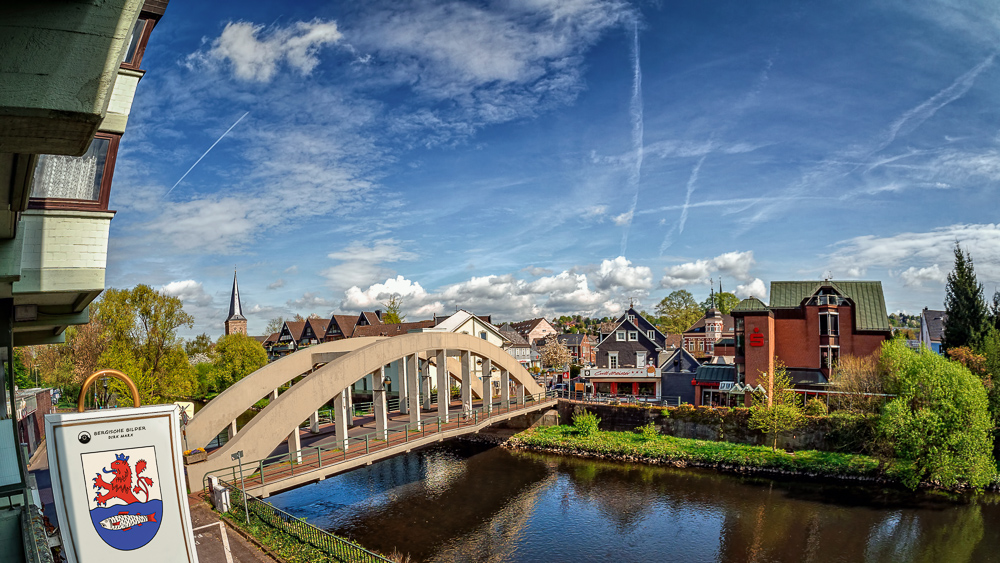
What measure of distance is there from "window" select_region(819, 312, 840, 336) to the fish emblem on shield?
32989 mm

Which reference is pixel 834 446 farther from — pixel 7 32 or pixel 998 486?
pixel 7 32

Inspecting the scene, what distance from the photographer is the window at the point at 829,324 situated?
102ft

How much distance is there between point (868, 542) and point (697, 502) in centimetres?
584

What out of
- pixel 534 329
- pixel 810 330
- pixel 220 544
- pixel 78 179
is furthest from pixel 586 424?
pixel 534 329

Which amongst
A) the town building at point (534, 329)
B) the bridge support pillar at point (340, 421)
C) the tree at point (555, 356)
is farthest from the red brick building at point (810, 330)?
the town building at point (534, 329)

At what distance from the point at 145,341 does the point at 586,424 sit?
24996 millimetres

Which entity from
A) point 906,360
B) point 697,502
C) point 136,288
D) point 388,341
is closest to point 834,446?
point 906,360

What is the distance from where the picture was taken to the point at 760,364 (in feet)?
103

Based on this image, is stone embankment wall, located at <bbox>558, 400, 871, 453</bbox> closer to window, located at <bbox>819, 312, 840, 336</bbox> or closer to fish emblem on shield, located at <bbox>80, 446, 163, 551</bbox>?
window, located at <bbox>819, 312, 840, 336</bbox>

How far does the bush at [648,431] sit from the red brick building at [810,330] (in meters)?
6.05

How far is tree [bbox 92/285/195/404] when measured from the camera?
28500 mm

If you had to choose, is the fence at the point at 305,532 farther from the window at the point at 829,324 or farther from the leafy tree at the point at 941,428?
the window at the point at 829,324

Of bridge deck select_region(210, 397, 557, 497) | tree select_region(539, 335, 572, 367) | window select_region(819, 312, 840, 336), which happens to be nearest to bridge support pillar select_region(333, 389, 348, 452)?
bridge deck select_region(210, 397, 557, 497)

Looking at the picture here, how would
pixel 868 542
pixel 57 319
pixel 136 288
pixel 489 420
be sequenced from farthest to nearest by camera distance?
pixel 136 288, pixel 489 420, pixel 868 542, pixel 57 319
